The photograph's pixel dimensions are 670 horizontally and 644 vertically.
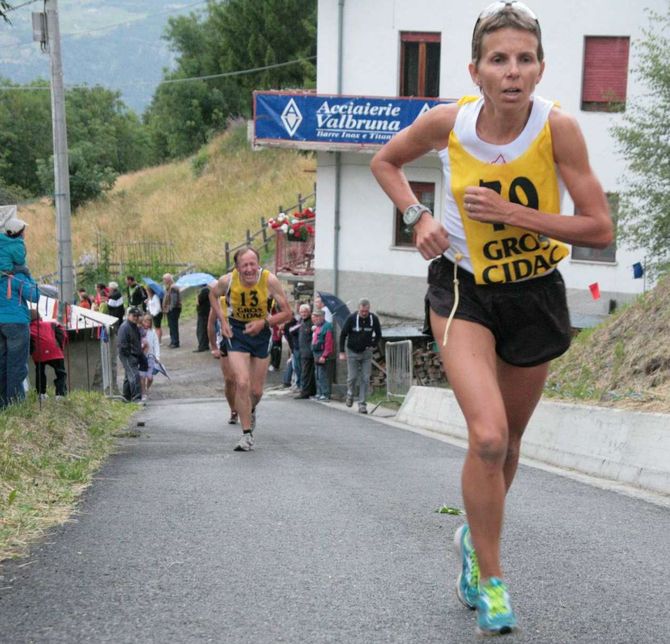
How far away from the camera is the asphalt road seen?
4.55 meters

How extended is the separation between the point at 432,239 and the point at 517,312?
433 mm

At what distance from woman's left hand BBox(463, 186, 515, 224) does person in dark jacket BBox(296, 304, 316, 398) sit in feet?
66.2

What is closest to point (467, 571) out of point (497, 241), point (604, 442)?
point (497, 241)

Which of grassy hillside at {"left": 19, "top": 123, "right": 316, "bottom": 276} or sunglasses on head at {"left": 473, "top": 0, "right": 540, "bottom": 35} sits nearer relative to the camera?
sunglasses on head at {"left": 473, "top": 0, "right": 540, "bottom": 35}

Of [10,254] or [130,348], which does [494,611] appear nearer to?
[10,254]

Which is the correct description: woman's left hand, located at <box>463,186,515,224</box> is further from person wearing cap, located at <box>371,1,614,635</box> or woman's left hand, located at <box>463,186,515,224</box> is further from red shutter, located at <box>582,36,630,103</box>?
red shutter, located at <box>582,36,630,103</box>

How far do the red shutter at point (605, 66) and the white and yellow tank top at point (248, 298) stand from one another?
782 inches

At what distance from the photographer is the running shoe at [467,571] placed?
4.57 meters

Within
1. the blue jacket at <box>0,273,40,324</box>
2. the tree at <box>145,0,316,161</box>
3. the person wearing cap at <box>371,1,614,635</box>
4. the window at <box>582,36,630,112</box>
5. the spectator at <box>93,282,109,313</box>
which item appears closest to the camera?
the person wearing cap at <box>371,1,614,635</box>

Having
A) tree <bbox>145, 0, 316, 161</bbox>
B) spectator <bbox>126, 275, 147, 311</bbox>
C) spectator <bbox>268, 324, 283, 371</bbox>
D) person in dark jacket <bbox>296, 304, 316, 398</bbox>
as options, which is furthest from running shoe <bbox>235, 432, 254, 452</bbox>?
tree <bbox>145, 0, 316, 161</bbox>

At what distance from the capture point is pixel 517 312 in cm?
459

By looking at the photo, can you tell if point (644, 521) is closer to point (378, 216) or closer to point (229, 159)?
point (378, 216)

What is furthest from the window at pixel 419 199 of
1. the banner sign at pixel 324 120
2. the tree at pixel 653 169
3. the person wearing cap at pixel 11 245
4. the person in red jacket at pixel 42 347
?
the person wearing cap at pixel 11 245

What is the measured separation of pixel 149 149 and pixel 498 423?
319 feet
